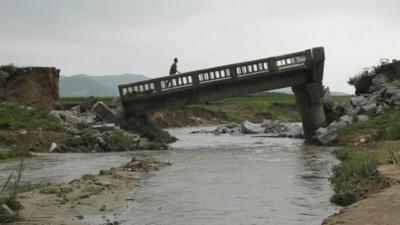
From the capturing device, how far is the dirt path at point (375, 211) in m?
9.33

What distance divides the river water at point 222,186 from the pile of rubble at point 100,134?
280 centimetres

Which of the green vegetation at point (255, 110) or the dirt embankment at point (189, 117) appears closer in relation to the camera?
the dirt embankment at point (189, 117)

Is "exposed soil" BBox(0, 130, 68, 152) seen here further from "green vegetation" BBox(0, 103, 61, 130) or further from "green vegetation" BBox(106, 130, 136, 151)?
"green vegetation" BBox(106, 130, 136, 151)

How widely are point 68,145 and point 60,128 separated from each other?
8.20ft

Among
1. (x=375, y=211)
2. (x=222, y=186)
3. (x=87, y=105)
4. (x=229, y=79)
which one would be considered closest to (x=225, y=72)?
(x=229, y=79)

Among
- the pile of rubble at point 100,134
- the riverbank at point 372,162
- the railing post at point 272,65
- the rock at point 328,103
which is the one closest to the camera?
the riverbank at point 372,162

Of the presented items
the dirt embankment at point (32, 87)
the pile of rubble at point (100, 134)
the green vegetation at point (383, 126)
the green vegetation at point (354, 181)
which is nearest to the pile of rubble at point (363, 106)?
the green vegetation at point (383, 126)

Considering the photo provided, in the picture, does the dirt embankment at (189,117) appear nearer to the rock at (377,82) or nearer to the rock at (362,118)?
the rock at (377,82)

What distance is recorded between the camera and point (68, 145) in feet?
94.4

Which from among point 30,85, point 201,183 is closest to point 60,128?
point 30,85

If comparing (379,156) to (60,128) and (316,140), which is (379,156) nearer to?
(316,140)

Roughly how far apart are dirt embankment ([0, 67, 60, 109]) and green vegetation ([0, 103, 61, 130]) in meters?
5.93

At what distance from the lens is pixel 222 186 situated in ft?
51.2

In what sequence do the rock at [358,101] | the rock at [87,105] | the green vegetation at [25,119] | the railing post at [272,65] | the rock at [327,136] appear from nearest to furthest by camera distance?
the green vegetation at [25,119]
the rock at [327,136]
the railing post at [272,65]
the rock at [358,101]
the rock at [87,105]
